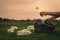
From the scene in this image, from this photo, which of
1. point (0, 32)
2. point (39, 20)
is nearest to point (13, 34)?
point (0, 32)

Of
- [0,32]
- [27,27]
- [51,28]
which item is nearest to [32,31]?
[27,27]

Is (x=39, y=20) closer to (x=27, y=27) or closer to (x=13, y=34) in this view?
(x=27, y=27)

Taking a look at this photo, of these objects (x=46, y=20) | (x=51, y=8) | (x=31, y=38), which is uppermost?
(x=51, y=8)

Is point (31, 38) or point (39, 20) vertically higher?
point (39, 20)

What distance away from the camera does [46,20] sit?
1.96m

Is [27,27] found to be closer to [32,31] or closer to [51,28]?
[32,31]

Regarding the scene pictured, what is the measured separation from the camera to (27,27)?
6.52ft

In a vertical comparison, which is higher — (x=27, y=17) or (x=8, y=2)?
(x=8, y=2)

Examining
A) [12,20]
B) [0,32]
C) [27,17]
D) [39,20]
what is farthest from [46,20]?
[0,32]

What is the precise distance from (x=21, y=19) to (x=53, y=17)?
13.4 inches

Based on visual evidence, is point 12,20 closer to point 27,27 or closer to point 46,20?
point 27,27

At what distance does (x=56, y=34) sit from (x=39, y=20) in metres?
0.23

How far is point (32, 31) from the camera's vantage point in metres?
1.96

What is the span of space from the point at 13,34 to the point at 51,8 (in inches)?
19.2
